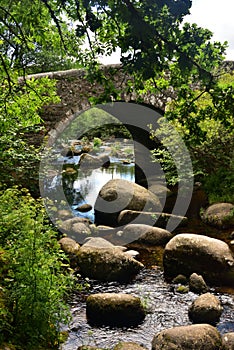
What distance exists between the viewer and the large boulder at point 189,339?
12.7 feet

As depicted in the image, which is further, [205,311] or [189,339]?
[205,311]

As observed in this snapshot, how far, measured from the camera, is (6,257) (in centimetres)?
354

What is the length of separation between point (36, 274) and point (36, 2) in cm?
213

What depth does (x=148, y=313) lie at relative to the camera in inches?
196

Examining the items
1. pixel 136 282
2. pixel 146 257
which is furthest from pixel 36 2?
pixel 146 257

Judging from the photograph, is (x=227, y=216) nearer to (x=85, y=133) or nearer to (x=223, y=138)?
(x=223, y=138)

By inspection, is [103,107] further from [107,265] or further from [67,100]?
[107,265]

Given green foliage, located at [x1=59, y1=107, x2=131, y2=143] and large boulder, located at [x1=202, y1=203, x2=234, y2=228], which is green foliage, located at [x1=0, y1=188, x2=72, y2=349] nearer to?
large boulder, located at [x1=202, y1=203, x2=234, y2=228]

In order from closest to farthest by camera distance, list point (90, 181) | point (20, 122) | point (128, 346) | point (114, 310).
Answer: point (128, 346), point (114, 310), point (20, 122), point (90, 181)

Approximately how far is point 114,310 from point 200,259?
177 cm

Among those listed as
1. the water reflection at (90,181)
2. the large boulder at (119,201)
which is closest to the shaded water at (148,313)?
the large boulder at (119,201)

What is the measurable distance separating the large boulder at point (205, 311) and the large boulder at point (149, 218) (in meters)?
3.52

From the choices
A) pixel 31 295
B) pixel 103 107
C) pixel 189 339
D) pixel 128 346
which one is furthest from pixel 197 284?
pixel 103 107

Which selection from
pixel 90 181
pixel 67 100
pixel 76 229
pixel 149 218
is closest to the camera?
pixel 76 229
